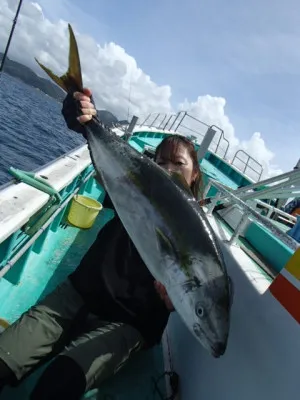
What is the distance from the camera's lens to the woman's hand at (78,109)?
2168 mm

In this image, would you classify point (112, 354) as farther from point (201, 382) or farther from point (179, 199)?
point (179, 199)

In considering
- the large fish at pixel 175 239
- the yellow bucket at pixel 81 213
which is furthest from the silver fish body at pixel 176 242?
the yellow bucket at pixel 81 213

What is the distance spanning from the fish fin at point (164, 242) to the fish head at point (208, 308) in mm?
163

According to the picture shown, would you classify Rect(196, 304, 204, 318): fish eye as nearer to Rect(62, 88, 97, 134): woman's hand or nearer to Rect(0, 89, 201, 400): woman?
Rect(0, 89, 201, 400): woman

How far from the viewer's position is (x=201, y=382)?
2.06 metres

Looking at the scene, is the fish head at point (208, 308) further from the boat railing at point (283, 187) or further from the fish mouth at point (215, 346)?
the boat railing at point (283, 187)

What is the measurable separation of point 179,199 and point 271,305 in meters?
0.71

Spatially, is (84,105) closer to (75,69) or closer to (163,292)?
(75,69)

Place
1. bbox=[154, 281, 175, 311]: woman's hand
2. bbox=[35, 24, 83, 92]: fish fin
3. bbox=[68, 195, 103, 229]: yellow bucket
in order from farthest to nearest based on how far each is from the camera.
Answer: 1. bbox=[68, 195, 103, 229]: yellow bucket
2. bbox=[35, 24, 83, 92]: fish fin
3. bbox=[154, 281, 175, 311]: woman's hand

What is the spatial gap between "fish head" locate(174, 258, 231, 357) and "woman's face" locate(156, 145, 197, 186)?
936 millimetres

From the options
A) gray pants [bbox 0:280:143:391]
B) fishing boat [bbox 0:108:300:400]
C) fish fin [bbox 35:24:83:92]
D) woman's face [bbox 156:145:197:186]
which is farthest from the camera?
woman's face [bbox 156:145:197:186]

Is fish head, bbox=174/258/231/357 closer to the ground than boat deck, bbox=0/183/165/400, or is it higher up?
higher up

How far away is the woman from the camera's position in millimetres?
1798

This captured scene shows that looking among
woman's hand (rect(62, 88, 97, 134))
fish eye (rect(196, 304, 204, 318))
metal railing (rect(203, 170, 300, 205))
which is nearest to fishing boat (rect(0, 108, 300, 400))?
metal railing (rect(203, 170, 300, 205))
